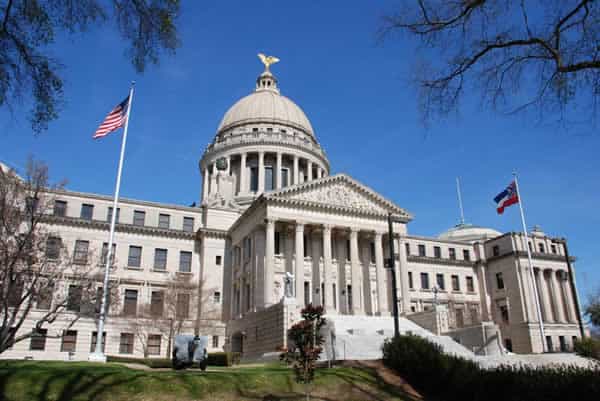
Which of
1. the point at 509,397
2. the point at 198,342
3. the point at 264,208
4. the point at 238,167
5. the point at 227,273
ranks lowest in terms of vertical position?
the point at 509,397

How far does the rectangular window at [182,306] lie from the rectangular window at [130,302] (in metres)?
7.54

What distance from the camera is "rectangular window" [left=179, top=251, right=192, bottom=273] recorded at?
5641 cm

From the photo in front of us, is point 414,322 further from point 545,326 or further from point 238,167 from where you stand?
point 238,167

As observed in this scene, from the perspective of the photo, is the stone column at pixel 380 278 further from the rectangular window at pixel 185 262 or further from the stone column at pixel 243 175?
the stone column at pixel 243 175

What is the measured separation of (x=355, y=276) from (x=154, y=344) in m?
22.0

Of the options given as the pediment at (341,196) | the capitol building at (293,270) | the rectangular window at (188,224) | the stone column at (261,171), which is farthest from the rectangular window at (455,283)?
the rectangular window at (188,224)

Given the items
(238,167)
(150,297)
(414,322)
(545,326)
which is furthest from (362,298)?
(238,167)

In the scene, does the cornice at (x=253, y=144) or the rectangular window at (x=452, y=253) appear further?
the cornice at (x=253, y=144)

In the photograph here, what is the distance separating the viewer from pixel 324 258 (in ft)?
159

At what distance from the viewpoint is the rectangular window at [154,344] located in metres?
50.0

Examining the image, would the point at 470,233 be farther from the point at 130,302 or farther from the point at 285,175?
the point at 130,302

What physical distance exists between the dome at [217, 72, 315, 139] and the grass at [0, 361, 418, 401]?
63266mm

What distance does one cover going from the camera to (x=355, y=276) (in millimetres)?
48969

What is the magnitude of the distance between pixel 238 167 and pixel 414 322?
39.3 meters
